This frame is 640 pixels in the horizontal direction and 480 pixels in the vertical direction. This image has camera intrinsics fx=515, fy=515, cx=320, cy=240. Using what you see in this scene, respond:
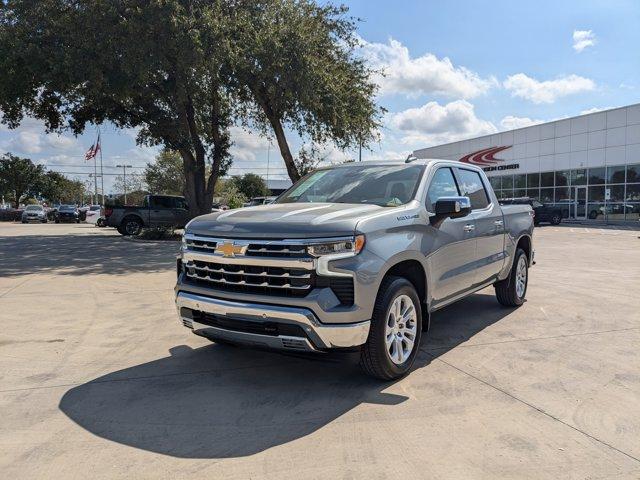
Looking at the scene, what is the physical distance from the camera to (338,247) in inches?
156

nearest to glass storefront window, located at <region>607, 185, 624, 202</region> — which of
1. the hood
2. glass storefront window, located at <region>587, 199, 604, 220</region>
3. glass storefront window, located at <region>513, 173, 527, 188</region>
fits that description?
glass storefront window, located at <region>587, 199, 604, 220</region>

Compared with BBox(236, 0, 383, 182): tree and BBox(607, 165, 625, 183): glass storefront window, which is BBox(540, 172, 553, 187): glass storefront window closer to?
BBox(607, 165, 625, 183): glass storefront window

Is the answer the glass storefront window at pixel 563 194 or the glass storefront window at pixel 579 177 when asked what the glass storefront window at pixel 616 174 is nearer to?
the glass storefront window at pixel 579 177

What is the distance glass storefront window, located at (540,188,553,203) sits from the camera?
3703 cm

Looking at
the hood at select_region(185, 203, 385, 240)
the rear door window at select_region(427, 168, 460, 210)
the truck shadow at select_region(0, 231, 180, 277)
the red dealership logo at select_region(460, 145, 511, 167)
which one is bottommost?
the truck shadow at select_region(0, 231, 180, 277)

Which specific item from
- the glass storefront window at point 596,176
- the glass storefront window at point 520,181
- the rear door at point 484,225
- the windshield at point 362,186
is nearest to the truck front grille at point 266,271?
the windshield at point 362,186

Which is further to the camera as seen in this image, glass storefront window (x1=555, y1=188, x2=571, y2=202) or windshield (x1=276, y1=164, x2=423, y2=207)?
glass storefront window (x1=555, y1=188, x2=571, y2=202)

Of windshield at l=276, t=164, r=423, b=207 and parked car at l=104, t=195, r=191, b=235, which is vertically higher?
windshield at l=276, t=164, r=423, b=207

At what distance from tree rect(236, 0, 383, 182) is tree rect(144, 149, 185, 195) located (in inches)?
1790

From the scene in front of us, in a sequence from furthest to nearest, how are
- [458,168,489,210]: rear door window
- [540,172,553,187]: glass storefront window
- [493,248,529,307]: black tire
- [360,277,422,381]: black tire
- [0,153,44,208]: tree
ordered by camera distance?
1. [0,153,44,208]: tree
2. [540,172,553,187]: glass storefront window
3. [493,248,529,307]: black tire
4. [458,168,489,210]: rear door window
5. [360,277,422,381]: black tire

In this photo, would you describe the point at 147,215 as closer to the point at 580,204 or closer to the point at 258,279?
the point at 258,279

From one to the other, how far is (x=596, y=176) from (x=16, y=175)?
62.5m

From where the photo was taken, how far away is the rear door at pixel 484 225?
19.5ft

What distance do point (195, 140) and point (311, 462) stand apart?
63.7 feet
